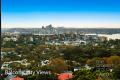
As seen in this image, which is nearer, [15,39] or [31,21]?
[31,21]

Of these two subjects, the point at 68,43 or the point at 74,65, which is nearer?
the point at 74,65

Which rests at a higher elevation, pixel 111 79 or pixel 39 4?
pixel 39 4

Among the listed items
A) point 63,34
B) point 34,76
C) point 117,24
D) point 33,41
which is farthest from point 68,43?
point 34,76

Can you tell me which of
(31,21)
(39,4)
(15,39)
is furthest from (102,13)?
(15,39)

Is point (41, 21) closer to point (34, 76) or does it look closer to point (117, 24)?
point (117, 24)

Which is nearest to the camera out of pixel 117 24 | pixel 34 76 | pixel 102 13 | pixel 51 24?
pixel 34 76

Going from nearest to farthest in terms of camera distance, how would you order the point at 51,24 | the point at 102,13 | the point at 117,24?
the point at 102,13
the point at 117,24
the point at 51,24

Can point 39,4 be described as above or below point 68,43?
above

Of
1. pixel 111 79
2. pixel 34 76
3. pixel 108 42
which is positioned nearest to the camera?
pixel 111 79

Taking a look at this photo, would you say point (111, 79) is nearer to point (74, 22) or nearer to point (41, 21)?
point (74, 22)
